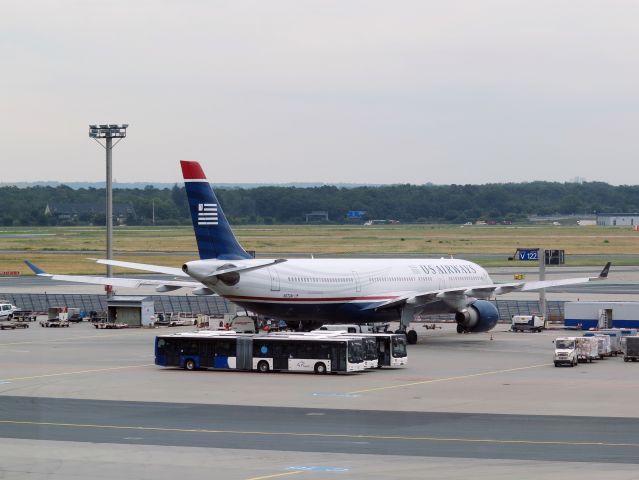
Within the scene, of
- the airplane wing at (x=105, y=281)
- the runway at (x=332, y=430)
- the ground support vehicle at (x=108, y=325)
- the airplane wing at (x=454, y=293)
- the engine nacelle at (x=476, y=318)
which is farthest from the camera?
the ground support vehicle at (x=108, y=325)

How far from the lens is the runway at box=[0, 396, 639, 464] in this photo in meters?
39.0

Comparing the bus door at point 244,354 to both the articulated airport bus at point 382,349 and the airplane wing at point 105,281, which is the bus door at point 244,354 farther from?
the airplane wing at point 105,281

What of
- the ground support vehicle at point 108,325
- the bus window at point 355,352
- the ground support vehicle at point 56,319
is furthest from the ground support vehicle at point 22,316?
the bus window at point 355,352

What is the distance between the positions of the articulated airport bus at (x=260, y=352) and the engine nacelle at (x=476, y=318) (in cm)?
2283

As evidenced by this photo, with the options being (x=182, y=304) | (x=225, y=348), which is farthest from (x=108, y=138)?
(x=225, y=348)

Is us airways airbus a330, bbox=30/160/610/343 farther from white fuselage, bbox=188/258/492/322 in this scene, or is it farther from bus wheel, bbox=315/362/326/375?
bus wheel, bbox=315/362/326/375

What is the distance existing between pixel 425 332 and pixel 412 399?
38671 millimetres

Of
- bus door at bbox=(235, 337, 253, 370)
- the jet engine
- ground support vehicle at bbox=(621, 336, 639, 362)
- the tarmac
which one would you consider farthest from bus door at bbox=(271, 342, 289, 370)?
ground support vehicle at bbox=(621, 336, 639, 362)

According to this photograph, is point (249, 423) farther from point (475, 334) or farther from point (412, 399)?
point (475, 334)

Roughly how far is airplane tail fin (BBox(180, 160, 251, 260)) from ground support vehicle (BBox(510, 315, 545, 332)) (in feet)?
84.3

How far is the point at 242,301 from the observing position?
7469cm

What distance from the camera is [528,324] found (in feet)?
297

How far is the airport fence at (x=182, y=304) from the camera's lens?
4045 inches

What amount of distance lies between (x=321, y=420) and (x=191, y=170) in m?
32.2
